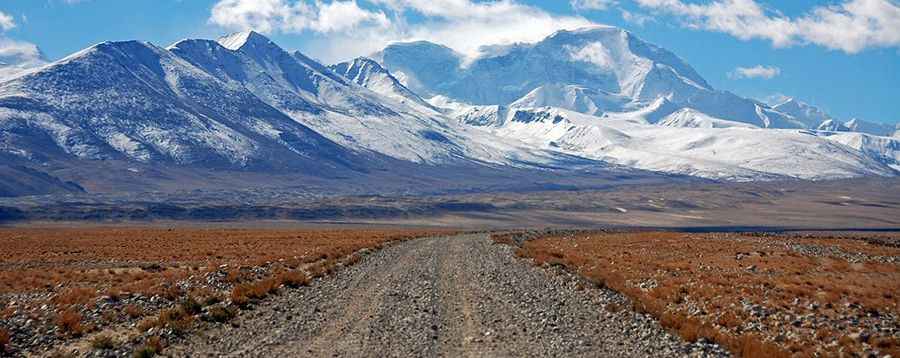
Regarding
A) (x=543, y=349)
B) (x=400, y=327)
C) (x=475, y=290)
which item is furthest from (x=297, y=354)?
(x=475, y=290)

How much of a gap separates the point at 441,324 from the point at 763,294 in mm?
12942

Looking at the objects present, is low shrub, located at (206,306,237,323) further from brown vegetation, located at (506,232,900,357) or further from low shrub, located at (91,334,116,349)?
brown vegetation, located at (506,232,900,357)

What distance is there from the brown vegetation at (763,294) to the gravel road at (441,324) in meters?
1.50

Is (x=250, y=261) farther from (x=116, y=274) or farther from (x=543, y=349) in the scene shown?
(x=543, y=349)

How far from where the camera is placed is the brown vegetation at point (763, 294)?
21.0 meters

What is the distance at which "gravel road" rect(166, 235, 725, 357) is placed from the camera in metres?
19.7

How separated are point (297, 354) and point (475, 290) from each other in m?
13.1

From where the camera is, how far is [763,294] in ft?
94.2

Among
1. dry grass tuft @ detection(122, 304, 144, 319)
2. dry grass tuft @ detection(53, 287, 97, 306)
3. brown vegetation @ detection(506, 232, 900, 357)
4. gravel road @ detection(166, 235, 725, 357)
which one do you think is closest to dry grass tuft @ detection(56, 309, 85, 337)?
dry grass tuft @ detection(122, 304, 144, 319)

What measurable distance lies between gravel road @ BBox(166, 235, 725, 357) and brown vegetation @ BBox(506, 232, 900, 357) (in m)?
1.50

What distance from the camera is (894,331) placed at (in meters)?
22.2

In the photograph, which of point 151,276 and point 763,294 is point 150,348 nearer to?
point 151,276

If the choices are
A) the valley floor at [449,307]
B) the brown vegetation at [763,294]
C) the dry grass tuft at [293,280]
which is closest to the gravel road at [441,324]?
the valley floor at [449,307]

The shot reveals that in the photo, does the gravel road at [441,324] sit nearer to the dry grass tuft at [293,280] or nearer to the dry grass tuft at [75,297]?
the dry grass tuft at [293,280]
